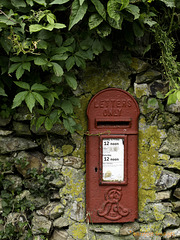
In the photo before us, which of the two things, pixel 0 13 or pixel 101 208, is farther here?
pixel 101 208

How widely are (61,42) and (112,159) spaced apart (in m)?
1.05

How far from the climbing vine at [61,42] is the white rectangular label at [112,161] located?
1.06 ft

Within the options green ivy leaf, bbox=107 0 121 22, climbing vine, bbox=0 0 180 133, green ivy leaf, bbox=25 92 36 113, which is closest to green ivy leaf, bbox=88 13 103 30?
climbing vine, bbox=0 0 180 133

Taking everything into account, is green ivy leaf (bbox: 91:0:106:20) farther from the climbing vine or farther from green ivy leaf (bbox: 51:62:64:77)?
green ivy leaf (bbox: 51:62:64:77)

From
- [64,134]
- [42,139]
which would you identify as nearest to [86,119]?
[64,134]

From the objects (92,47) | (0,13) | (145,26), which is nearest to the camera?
(0,13)

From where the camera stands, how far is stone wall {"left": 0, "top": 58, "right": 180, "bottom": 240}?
258cm

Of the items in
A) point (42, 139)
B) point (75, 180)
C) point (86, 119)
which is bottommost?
point (75, 180)

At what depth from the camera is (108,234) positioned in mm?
2582

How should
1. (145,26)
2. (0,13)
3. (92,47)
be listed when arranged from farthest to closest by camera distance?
1. (145,26)
2. (92,47)
3. (0,13)

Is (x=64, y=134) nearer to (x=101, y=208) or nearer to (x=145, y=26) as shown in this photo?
(x=101, y=208)

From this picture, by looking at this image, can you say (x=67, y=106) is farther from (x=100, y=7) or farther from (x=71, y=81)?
(x=100, y=7)

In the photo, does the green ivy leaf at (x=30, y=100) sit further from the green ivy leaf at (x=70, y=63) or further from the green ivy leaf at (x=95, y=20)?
the green ivy leaf at (x=95, y=20)

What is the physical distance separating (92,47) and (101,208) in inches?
53.4
